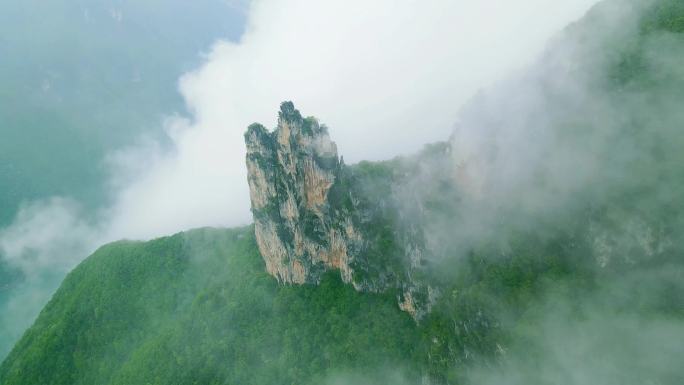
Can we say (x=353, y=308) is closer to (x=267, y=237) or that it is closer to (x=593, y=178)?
(x=267, y=237)

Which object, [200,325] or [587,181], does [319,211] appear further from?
[587,181]

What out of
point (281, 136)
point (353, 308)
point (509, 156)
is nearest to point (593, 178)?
point (509, 156)

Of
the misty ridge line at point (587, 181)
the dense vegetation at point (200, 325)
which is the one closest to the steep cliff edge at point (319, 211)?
the dense vegetation at point (200, 325)

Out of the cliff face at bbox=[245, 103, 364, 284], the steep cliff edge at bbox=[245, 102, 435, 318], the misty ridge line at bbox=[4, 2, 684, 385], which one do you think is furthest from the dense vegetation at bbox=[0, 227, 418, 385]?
the misty ridge line at bbox=[4, 2, 684, 385]

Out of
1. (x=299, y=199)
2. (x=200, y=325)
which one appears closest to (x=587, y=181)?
(x=299, y=199)

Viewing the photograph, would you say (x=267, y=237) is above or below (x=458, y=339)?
above

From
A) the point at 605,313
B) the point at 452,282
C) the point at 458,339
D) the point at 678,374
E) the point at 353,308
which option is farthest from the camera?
the point at 353,308

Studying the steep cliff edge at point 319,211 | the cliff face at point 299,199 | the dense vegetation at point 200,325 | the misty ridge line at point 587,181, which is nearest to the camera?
the misty ridge line at point 587,181

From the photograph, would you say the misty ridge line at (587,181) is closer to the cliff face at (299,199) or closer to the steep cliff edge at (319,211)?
the steep cliff edge at (319,211)
